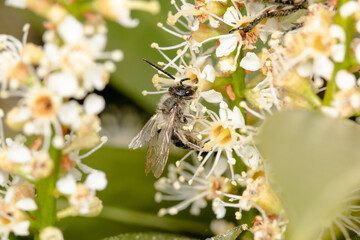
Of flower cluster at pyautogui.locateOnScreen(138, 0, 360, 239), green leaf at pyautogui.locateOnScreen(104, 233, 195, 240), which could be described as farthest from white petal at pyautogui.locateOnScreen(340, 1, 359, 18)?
green leaf at pyautogui.locateOnScreen(104, 233, 195, 240)

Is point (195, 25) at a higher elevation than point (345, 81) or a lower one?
higher

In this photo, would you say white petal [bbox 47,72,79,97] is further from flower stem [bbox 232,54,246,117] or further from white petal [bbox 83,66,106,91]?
flower stem [bbox 232,54,246,117]

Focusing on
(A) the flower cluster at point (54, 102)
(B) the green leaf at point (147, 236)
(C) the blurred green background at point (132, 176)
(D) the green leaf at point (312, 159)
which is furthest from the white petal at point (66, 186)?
(C) the blurred green background at point (132, 176)

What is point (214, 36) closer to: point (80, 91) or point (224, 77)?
point (224, 77)

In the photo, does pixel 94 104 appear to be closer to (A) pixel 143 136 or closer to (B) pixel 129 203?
(A) pixel 143 136

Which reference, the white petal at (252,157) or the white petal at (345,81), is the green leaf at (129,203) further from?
the white petal at (345,81)

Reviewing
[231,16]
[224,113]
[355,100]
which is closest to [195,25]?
[231,16]
